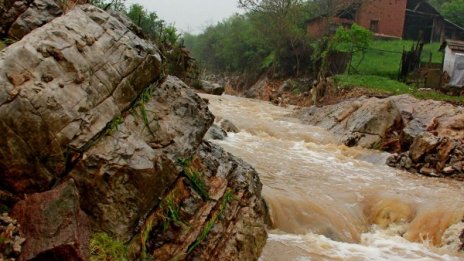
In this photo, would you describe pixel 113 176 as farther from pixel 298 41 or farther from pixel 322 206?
pixel 298 41

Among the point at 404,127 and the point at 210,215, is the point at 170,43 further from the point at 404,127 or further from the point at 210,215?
the point at 210,215

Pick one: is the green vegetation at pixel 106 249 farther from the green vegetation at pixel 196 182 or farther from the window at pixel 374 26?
the window at pixel 374 26

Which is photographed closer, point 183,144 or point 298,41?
point 183,144

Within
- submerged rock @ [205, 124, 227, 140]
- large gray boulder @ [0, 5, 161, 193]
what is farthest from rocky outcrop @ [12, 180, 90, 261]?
submerged rock @ [205, 124, 227, 140]

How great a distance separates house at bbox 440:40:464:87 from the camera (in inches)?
779

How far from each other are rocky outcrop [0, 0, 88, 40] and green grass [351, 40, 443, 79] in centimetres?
2192

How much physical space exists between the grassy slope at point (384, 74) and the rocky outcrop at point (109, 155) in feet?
44.1

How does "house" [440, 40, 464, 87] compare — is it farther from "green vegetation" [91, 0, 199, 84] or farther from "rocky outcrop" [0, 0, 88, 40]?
"rocky outcrop" [0, 0, 88, 40]

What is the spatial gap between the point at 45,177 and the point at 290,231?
3.64 m

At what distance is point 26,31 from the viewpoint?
16.1ft

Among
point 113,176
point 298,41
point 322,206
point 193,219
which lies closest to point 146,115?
point 113,176

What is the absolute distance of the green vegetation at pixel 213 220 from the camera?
467 centimetres

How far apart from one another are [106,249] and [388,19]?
3563cm

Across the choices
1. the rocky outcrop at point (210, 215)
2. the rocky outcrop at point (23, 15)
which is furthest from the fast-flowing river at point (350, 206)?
the rocky outcrop at point (23, 15)
